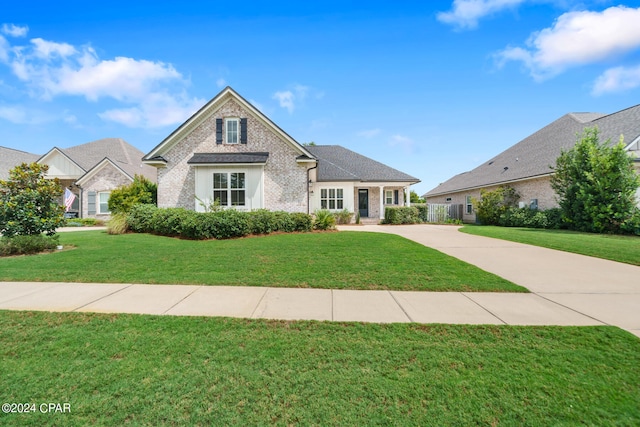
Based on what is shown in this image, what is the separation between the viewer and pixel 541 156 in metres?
21.1

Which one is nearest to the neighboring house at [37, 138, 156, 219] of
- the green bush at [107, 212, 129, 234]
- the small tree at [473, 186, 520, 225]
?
the green bush at [107, 212, 129, 234]

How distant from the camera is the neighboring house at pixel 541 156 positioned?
60.4 ft

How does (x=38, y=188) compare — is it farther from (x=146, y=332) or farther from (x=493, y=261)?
(x=493, y=261)

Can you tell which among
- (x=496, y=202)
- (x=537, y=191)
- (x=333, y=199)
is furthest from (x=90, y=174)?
(x=537, y=191)

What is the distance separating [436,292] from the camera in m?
5.13

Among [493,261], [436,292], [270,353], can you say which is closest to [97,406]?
[270,353]

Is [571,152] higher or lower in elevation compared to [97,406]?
higher

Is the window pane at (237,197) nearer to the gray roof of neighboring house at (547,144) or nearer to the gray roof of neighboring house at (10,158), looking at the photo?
the gray roof of neighboring house at (547,144)

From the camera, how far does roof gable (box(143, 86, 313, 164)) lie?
16109 mm

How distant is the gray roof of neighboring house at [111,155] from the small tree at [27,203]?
47.3ft

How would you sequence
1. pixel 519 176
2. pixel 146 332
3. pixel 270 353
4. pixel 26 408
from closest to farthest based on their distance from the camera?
pixel 26 408 → pixel 270 353 → pixel 146 332 → pixel 519 176

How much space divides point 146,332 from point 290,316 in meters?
1.87

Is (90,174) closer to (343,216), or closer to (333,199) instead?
(333,199)

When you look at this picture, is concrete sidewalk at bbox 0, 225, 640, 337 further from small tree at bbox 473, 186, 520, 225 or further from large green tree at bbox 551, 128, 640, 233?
small tree at bbox 473, 186, 520, 225
